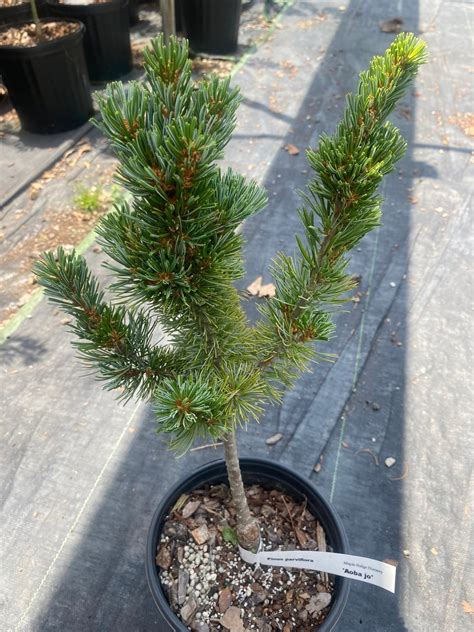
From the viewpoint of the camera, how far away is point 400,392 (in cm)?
250

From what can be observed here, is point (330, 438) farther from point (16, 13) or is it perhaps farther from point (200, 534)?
point (16, 13)

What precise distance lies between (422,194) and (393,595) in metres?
2.77

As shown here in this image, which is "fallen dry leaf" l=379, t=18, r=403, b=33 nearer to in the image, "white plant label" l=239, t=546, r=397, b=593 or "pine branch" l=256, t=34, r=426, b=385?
"pine branch" l=256, t=34, r=426, b=385

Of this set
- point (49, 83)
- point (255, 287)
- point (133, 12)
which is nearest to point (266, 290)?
point (255, 287)

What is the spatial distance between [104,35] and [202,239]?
489cm

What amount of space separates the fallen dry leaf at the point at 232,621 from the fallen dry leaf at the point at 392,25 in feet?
20.5

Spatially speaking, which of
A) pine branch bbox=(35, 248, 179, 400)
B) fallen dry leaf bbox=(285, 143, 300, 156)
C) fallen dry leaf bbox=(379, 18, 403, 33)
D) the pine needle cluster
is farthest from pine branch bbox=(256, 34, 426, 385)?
fallen dry leaf bbox=(379, 18, 403, 33)

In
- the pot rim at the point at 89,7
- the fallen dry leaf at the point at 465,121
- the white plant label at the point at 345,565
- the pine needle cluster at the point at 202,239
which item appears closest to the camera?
the pine needle cluster at the point at 202,239

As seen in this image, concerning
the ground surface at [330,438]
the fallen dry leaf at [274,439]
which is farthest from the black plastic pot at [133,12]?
the fallen dry leaf at [274,439]

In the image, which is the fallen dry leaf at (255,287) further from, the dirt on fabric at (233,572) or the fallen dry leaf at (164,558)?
the fallen dry leaf at (164,558)

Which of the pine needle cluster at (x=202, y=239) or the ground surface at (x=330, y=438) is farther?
the ground surface at (x=330, y=438)

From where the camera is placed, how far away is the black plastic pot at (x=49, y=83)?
12.9 ft

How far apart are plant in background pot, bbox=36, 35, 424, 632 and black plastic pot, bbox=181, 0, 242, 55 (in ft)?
16.7

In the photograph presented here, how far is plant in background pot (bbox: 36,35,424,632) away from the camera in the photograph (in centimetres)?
77
